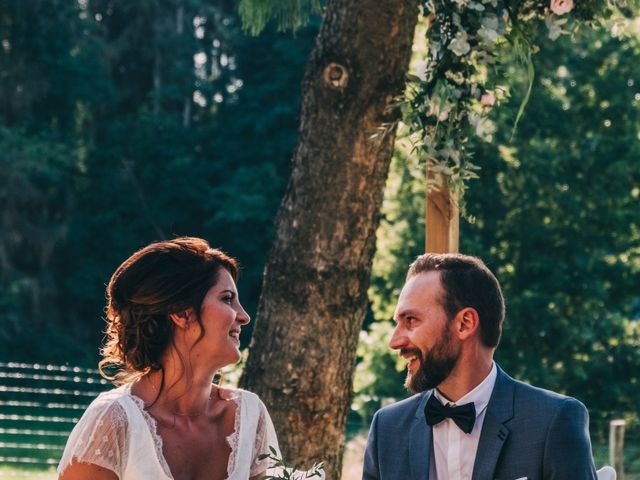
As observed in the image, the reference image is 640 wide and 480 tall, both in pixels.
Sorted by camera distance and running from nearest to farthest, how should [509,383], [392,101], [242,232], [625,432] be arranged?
1. [509,383]
2. [392,101]
3. [625,432]
4. [242,232]

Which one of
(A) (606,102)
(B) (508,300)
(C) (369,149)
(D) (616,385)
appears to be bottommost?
(D) (616,385)

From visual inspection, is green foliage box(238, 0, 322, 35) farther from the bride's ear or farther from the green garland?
the bride's ear

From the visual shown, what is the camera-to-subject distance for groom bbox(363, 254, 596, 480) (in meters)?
3.51

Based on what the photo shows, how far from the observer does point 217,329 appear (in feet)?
12.1

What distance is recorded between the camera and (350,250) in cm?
543

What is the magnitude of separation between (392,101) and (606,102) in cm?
1263

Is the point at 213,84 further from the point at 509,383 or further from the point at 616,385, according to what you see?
the point at 509,383

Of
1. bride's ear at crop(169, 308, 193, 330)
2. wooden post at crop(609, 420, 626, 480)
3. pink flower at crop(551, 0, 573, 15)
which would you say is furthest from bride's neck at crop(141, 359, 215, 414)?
wooden post at crop(609, 420, 626, 480)

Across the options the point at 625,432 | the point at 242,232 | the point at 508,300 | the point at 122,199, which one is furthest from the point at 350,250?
the point at 122,199

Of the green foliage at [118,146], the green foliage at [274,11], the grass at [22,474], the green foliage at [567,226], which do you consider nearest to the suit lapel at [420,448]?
the green foliage at [274,11]

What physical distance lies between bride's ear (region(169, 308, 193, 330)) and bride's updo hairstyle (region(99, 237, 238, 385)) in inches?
0.4

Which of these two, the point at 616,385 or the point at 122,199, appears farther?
the point at 122,199

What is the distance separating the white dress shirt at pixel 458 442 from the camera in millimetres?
3648

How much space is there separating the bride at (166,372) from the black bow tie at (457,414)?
54 cm
